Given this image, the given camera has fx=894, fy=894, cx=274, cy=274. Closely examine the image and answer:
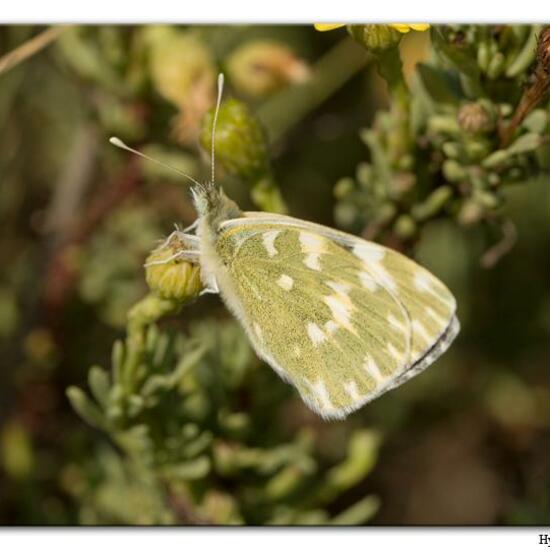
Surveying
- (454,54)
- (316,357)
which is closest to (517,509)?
(316,357)

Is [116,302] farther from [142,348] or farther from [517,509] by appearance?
[517,509]

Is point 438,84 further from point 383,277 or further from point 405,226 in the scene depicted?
point 383,277

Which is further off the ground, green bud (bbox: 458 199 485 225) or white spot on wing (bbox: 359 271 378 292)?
green bud (bbox: 458 199 485 225)

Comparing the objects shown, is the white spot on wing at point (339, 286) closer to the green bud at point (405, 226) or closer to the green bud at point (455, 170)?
the green bud at point (405, 226)

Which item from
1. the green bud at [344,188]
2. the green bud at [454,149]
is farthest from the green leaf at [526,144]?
the green bud at [344,188]

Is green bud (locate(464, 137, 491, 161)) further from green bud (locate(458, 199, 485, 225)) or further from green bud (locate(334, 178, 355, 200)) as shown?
green bud (locate(334, 178, 355, 200))

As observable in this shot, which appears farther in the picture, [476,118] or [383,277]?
[383,277]

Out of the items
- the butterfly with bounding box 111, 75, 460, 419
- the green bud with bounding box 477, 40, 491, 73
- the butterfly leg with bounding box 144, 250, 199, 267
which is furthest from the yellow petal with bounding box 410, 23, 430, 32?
the butterfly leg with bounding box 144, 250, 199, 267

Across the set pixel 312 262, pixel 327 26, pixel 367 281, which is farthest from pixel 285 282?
pixel 327 26
